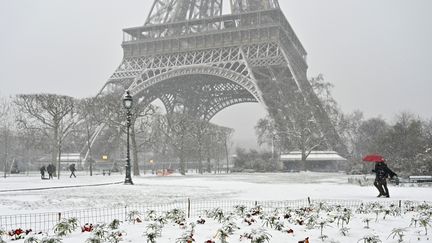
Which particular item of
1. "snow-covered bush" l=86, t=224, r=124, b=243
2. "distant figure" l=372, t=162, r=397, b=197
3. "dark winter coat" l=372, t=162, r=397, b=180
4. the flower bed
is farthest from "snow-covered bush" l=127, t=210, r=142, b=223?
"dark winter coat" l=372, t=162, r=397, b=180

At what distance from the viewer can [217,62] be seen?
51406mm

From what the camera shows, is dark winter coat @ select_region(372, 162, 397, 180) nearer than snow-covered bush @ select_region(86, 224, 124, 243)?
No

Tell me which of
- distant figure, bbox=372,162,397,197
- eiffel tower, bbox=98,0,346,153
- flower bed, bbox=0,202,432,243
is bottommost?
flower bed, bbox=0,202,432,243

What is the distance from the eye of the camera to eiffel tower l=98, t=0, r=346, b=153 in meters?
47.8

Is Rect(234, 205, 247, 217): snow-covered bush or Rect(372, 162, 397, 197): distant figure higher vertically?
Rect(372, 162, 397, 197): distant figure

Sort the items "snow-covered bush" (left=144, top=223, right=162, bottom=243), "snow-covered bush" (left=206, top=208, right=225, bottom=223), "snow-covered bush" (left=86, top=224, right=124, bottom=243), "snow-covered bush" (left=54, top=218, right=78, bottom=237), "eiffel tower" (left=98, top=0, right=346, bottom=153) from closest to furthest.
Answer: "snow-covered bush" (left=86, top=224, right=124, bottom=243), "snow-covered bush" (left=144, top=223, right=162, bottom=243), "snow-covered bush" (left=54, top=218, right=78, bottom=237), "snow-covered bush" (left=206, top=208, right=225, bottom=223), "eiffel tower" (left=98, top=0, right=346, bottom=153)

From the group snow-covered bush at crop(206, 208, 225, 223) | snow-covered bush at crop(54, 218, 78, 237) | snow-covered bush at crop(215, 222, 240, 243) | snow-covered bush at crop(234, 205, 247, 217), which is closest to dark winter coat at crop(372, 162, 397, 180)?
snow-covered bush at crop(234, 205, 247, 217)

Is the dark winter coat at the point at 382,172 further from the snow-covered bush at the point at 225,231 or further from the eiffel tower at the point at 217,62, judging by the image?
the eiffel tower at the point at 217,62

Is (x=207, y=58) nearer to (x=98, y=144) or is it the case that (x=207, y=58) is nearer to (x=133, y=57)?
(x=133, y=57)

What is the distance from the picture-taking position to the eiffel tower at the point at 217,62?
47750 millimetres

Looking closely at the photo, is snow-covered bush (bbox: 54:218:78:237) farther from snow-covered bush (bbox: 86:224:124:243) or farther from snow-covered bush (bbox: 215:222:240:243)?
snow-covered bush (bbox: 215:222:240:243)

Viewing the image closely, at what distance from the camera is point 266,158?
57.8 m

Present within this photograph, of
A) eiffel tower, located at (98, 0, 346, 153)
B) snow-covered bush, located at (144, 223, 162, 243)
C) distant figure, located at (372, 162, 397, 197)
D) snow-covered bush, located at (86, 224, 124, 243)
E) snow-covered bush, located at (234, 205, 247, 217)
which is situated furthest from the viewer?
eiffel tower, located at (98, 0, 346, 153)

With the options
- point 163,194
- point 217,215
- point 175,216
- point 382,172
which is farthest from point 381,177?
point 175,216
